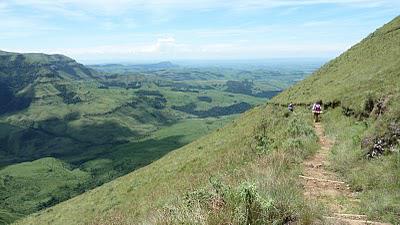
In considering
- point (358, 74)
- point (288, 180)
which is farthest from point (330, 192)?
point (358, 74)

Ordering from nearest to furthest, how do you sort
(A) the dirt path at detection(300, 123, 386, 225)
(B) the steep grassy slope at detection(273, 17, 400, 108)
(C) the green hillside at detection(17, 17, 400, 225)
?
(C) the green hillside at detection(17, 17, 400, 225) → (A) the dirt path at detection(300, 123, 386, 225) → (B) the steep grassy slope at detection(273, 17, 400, 108)

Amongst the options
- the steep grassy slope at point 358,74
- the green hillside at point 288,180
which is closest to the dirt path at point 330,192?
the green hillside at point 288,180

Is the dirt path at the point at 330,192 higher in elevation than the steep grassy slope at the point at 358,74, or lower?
lower

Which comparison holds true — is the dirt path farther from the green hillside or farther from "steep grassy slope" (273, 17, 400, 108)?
"steep grassy slope" (273, 17, 400, 108)

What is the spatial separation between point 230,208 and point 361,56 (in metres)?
54.2

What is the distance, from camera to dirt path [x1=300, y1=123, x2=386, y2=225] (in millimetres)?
10001

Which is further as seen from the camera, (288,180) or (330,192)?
(330,192)

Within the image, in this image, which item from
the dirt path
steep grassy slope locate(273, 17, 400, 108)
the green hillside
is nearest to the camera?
the green hillside

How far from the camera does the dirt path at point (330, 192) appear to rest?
32.8ft

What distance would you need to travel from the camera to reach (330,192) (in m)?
13.5

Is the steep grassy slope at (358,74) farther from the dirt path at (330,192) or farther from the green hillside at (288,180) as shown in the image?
the dirt path at (330,192)

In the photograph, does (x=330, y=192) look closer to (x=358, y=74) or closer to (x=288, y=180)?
(x=288, y=180)

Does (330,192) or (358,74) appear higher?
(358,74)

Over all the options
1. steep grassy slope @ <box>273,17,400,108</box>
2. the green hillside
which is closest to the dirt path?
the green hillside
